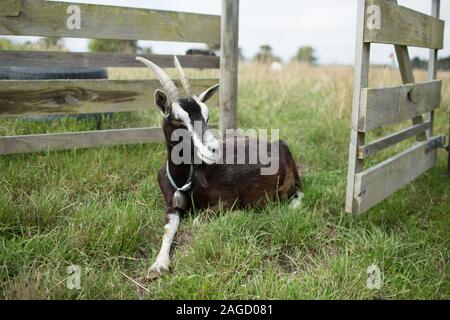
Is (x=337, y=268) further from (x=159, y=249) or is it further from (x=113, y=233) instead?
(x=113, y=233)

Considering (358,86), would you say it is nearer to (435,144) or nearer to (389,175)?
(389,175)

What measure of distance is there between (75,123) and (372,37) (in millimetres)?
3316

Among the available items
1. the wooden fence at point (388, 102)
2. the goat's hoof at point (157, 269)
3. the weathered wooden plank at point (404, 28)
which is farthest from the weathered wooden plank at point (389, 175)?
the goat's hoof at point (157, 269)

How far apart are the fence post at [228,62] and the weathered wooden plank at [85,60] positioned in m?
0.23

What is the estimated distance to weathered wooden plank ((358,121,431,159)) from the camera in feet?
10.4

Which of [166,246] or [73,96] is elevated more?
[73,96]

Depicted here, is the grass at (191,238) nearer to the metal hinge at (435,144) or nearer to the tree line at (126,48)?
the metal hinge at (435,144)

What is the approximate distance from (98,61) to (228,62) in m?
1.42

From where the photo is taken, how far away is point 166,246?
9.45ft

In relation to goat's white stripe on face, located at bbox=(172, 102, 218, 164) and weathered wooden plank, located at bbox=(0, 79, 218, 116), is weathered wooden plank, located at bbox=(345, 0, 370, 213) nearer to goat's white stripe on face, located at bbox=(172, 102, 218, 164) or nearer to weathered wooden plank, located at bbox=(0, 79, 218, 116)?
goat's white stripe on face, located at bbox=(172, 102, 218, 164)

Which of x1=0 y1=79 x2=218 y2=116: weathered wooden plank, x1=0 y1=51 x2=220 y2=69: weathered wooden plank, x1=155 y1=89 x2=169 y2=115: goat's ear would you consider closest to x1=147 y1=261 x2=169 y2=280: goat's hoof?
x1=155 y1=89 x2=169 y2=115: goat's ear

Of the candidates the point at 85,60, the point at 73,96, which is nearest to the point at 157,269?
the point at 73,96

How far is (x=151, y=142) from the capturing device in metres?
4.64

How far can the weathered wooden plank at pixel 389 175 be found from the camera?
10.6 ft
